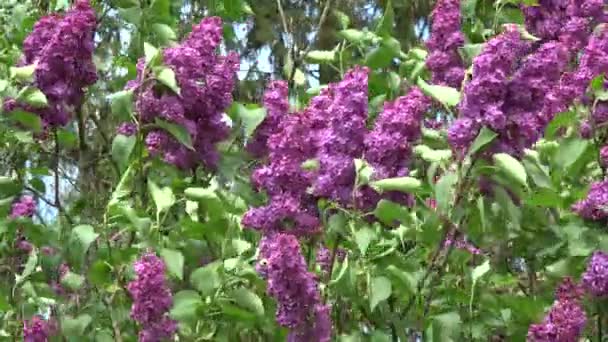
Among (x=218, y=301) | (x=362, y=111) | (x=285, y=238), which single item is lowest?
(x=218, y=301)

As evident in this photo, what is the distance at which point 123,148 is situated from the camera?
3.27 m

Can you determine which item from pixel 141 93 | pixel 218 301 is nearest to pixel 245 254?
pixel 218 301

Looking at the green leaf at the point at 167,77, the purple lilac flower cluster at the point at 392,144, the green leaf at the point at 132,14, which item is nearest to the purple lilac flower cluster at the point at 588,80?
the purple lilac flower cluster at the point at 392,144

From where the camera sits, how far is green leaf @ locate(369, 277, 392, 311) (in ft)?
9.81

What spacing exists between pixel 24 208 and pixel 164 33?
2.20 feet

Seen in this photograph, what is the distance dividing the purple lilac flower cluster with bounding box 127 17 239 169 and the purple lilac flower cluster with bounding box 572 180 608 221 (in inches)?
38.4

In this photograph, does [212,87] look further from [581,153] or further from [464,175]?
[581,153]

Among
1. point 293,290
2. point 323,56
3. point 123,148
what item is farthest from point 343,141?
point 323,56

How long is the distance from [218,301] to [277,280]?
39 centimetres

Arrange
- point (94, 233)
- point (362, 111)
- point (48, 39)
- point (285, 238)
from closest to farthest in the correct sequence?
1. point (285, 238)
2. point (362, 111)
3. point (94, 233)
4. point (48, 39)

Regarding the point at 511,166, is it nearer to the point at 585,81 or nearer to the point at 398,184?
the point at 398,184

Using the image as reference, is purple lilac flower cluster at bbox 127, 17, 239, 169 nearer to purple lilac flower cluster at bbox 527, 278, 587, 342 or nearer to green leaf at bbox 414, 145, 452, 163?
green leaf at bbox 414, 145, 452, 163

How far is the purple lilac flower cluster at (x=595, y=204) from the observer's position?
317 centimetres

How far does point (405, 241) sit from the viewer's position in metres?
3.41
